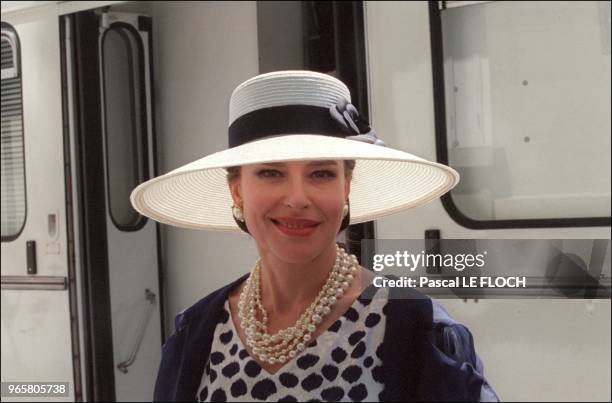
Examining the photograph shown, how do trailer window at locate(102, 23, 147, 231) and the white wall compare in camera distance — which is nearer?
the white wall

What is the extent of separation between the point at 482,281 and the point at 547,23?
1489 mm

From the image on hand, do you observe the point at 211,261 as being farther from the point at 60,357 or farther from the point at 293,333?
the point at 293,333

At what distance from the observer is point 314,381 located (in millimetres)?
787

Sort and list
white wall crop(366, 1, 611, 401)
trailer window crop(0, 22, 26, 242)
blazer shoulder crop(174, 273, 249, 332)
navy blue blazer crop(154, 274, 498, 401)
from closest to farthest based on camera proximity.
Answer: navy blue blazer crop(154, 274, 498, 401) → blazer shoulder crop(174, 273, 249, 332) → white wall crop(366, 1, 611, 401) → trailer window crop(0, 22, 26, 242)

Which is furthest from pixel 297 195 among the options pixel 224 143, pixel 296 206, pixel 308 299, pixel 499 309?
pixel 224 143

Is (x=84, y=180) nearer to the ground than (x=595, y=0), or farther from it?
nearer to the ground

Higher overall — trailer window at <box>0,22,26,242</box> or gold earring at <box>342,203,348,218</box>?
trailer window at <box>0,22,26,242</box>

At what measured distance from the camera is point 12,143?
3.12 meters

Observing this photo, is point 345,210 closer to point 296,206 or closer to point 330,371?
point 296,206

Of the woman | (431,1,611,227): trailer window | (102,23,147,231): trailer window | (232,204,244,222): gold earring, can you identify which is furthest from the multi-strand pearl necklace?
(102,23,147,231): trailer window

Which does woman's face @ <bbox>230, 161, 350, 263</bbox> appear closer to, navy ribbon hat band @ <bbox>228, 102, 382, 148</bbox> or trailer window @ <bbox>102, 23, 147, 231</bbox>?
navy ribbon hat band @ <bbox>228, 102, 382, 148</bbox>

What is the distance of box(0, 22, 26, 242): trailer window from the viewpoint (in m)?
3.07

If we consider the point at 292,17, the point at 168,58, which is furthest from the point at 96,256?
the point at 292,17

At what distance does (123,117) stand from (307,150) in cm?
258
